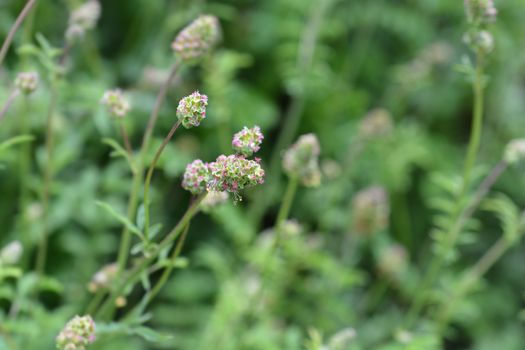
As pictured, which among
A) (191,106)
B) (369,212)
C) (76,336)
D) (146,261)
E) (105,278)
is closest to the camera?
(191,106)

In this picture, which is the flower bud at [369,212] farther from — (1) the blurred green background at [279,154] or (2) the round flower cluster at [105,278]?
(2) the round flower cluster at [105,278]

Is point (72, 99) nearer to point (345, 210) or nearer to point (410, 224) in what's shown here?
point (345, 210)

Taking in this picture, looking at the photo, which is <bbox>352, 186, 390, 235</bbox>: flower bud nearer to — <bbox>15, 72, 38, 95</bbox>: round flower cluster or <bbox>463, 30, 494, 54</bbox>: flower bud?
<bbox>463, 30, 494, 54</bbox>: flower bud

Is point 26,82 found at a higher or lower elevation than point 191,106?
higher

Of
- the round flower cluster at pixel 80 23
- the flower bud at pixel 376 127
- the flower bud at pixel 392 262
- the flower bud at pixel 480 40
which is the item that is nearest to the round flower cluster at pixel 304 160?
the flower bud at pixel 480 40

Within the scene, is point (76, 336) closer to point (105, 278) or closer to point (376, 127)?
point (105, 278)

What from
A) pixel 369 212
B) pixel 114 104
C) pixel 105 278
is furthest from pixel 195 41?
pixel 369 212
